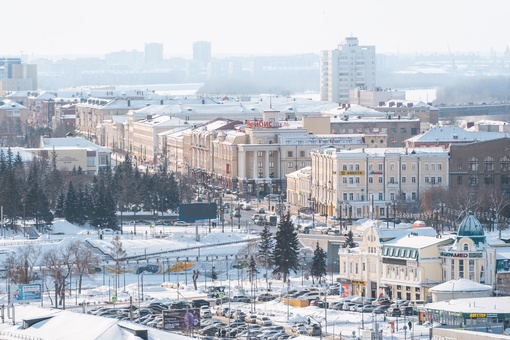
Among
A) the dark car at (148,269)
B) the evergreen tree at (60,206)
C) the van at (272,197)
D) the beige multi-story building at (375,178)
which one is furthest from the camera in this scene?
the van at (272,197)

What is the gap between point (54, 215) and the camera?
215 feet

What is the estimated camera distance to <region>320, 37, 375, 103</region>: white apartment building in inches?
5974

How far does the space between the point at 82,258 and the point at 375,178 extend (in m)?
19.2

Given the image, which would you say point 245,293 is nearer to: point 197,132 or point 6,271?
point 6,271

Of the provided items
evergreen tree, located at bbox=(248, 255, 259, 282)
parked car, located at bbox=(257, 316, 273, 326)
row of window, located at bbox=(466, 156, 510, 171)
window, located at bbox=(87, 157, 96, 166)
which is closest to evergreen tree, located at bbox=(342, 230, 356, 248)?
evergreen tree, located at bbox=(248, 255, 259, 282)

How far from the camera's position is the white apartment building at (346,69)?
5974 inches

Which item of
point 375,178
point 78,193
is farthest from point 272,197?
point 78,193

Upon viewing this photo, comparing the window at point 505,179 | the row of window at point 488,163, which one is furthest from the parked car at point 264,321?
the window at point 505,179

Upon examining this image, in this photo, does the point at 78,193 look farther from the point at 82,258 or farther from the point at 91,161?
the point at 91,161

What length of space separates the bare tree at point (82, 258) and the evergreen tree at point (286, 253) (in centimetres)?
546

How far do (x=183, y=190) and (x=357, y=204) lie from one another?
7.80m

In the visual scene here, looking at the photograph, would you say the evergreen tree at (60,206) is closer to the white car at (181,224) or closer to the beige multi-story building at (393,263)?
the white car at (181,224)

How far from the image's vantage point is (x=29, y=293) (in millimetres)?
47969

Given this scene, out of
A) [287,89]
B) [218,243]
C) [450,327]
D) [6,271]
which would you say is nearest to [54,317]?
[450,327]
